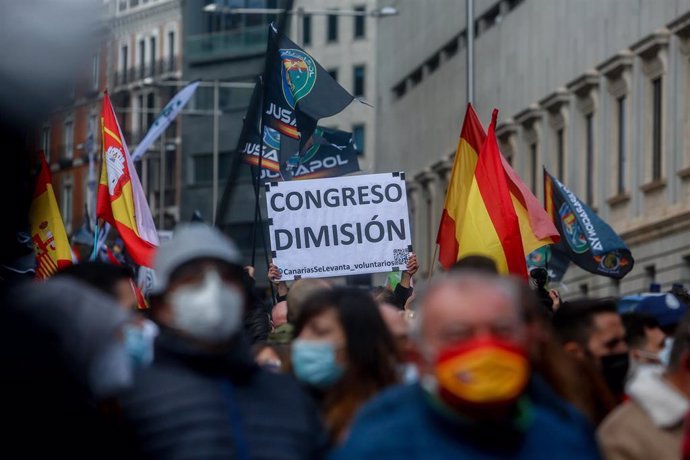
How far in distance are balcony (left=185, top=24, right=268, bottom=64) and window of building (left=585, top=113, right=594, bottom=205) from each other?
40702 mm

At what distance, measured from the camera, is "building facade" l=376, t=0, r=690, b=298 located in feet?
124

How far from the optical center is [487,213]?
616 inches

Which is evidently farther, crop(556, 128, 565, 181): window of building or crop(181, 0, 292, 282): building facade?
crop(181, 0, 292, 282): building facade

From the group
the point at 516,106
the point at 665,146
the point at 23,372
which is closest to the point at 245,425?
the point at 23,372

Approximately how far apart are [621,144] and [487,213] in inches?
1038

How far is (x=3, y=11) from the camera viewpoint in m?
5.04

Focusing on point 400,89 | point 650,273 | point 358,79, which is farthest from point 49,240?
→ point 358,79

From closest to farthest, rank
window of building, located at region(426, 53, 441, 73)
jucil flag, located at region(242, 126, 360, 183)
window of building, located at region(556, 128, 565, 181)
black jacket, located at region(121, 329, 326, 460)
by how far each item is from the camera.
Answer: black jacket, located at region(121, 329, 326, 460)
jucil flag, located at region(242, 126, 360, 183)
window of building, located at region(556, 128, 565, 181)
window of building, located at region(426, 53, 441, 73)

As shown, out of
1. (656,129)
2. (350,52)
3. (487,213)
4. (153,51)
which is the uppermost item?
(153,51)

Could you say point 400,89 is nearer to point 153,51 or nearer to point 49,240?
point 153,51

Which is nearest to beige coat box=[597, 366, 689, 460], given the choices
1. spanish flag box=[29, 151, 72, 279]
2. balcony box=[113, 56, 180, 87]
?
spanish flag box=[29, 151, 72, 279]

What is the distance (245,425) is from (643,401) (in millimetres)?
1300

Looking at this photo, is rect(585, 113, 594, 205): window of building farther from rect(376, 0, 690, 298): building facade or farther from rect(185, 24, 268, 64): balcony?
rect(185, 24, 268, 64): balcony

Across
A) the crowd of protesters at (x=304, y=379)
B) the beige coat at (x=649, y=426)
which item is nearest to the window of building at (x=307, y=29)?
the crowd of protesters at (x=304, y=379)
